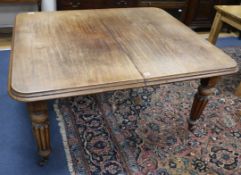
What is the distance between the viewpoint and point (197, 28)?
10.3 ft

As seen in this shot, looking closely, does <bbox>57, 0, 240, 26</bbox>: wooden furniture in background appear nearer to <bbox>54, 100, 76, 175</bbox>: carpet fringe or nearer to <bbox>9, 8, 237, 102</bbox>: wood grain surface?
<bbox>9, 8, 237, 102</bbox>: wood grain surface

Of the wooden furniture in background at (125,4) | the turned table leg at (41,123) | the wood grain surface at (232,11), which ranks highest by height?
the wood grain surface at (232,11)

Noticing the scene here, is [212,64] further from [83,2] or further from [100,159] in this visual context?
[83,2]

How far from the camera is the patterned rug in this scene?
54.1 inches

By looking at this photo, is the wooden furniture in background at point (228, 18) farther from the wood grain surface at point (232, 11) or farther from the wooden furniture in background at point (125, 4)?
the wooden furniture in background at point (125, 4)

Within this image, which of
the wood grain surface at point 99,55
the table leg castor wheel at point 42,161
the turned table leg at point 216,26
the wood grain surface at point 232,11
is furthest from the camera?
the turned table leg at point 216,26

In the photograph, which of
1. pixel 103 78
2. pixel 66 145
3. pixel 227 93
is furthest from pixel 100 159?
pixel 227 93

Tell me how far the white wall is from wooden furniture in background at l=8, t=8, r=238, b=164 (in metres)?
1.21

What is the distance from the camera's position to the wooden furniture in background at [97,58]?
101 cm

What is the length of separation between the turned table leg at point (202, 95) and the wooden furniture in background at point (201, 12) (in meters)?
1.76

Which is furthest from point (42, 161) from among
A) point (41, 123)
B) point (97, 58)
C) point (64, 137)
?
point (97, 58)

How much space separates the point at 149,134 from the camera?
5.14ft

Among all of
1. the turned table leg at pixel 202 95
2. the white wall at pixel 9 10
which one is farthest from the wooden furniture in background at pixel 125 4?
the turned table leg at pixel 202 95

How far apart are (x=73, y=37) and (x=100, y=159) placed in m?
0.68
